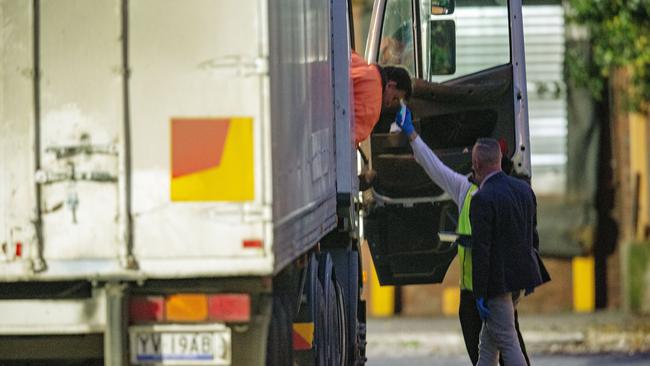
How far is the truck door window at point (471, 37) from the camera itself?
13578 mm

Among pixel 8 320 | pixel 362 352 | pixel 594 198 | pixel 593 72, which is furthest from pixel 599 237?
pixel 8 320

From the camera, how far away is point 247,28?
810cm

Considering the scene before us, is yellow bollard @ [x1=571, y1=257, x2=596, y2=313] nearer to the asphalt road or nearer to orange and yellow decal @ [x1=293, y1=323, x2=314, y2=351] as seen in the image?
the asphalt road

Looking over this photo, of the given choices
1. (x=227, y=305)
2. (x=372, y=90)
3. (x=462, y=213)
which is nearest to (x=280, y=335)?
(x=227, y=305)

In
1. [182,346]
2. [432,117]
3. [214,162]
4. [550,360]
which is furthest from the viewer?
[550,360]

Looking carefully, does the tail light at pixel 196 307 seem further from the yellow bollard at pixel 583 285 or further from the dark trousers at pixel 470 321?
the yellow bollard at pixel 583 285

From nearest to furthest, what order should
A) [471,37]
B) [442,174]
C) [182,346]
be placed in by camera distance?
[182,346]
[442,174]
[471,37]

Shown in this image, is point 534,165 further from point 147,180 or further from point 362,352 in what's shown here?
point 147,180

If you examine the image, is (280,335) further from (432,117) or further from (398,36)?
(398,36)

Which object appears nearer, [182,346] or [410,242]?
[182,346]

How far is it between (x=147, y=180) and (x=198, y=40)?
643mm

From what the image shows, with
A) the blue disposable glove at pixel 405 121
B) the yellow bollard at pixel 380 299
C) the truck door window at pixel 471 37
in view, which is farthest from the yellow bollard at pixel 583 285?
the blue disposable glove at pixel 405 121

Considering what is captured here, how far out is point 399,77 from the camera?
12.8 metres

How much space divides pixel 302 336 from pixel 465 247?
2.14 m
